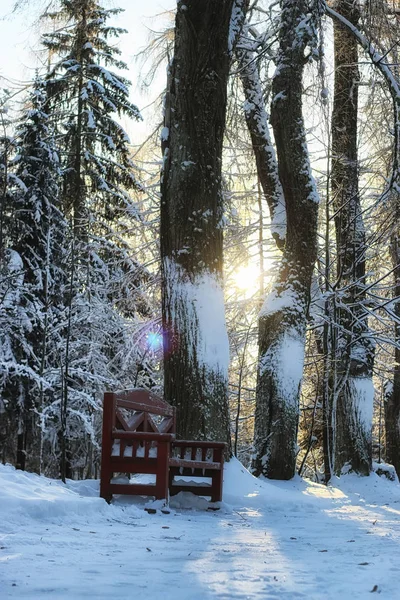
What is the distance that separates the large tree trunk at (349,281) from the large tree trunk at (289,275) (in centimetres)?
172

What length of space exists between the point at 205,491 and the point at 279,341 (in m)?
3.16

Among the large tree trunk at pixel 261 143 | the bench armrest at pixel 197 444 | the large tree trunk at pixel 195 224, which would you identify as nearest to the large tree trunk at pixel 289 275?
the large tree trunk at pixel 261 143

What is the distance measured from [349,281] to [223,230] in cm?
315

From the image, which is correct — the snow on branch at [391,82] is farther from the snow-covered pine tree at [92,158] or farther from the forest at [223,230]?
the snow-covered pine tree at [92,158]

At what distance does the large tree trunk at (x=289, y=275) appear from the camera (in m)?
8.98

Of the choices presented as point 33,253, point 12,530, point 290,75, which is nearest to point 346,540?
point 12,530

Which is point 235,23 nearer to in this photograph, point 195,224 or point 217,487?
point 195,224

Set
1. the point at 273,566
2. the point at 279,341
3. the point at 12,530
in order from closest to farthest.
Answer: the point at 273,566 < the point at 12,530 < the point at 279,341

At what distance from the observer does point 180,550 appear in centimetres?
370

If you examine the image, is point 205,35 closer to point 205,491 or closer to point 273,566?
point 205,491

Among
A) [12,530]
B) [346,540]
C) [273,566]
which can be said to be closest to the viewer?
[273,566]

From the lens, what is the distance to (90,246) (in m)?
16.0

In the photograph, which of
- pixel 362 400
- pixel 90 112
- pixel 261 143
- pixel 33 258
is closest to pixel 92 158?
pixel 90 112

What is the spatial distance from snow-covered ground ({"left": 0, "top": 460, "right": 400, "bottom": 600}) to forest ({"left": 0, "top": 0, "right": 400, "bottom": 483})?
1.91 m
